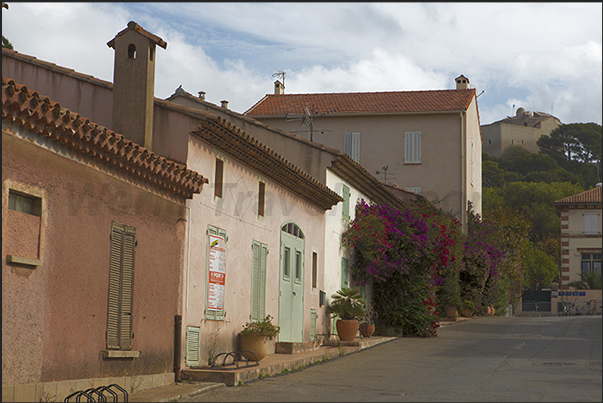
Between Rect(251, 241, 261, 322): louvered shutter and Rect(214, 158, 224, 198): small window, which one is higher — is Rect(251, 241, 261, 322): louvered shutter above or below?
below

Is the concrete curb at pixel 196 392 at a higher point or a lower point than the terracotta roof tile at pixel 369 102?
lower

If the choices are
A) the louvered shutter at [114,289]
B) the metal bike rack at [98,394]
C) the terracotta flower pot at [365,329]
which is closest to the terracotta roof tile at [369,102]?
the terracotta flower pot at [365,329]

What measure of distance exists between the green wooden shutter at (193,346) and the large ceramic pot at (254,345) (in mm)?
1761

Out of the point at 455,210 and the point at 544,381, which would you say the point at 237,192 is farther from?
the point at 455,210

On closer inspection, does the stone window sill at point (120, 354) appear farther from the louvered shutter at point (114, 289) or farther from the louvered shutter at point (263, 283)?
the louvered shutter at point (263, 283)

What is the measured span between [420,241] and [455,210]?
50.2 feet

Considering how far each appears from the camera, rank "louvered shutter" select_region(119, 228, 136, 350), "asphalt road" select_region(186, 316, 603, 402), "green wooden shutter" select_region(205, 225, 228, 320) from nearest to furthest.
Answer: "asphalt road" select_region(186, 316, 603, 402) → "louvered shutter" select_region(119, 228, 136, 350) → "green wooden shutter" select_region(205, 225, 228, 320)

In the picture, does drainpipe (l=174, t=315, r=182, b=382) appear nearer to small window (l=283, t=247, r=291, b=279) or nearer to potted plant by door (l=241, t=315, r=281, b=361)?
potted plant by door (l=241, t=315, r=281, b=361)

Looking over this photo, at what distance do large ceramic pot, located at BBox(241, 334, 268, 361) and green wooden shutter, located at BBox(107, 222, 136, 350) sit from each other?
4058 mm

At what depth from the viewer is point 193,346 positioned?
533 inches

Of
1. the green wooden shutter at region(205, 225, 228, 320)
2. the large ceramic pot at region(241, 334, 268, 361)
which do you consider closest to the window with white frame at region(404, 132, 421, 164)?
the large ceramic pot at region(241, 334, 268, 361)

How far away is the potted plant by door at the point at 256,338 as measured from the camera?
50.4 feet

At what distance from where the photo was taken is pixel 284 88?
4509cm

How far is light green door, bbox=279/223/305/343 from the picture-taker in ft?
60.1
